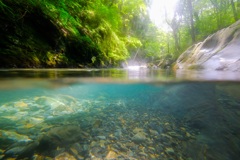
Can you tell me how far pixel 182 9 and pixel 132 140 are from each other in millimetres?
28587

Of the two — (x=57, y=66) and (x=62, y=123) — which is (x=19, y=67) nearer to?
(x=57, y=66)

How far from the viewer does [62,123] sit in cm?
193

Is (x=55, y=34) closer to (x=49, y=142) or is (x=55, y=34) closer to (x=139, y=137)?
(x=49, y=142)

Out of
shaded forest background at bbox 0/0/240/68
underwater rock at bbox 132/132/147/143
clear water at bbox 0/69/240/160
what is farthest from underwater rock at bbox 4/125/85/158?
shaded forest background at bbox 0/0/240/68

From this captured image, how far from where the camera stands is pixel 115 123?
2039 millimetres

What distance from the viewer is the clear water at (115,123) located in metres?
1.40

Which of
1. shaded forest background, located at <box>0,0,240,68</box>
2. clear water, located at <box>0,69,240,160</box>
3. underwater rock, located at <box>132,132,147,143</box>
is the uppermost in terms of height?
shaded forest background, located at <box>0,0,240,68</box>

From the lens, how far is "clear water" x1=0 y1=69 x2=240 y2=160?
1.40 metres

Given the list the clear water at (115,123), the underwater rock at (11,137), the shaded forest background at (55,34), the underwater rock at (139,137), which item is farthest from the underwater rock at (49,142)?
the shaded forest background at (55,34)

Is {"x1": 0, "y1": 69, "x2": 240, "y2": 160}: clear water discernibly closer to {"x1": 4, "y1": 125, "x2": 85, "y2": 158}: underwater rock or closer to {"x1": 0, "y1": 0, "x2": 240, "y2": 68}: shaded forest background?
{"x1": 4, "y1": 125, "x2": 85, "y2": 158}: underwater rock

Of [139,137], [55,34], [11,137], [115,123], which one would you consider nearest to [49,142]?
[11,137]

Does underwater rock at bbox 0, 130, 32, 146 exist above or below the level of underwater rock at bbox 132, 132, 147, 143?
above

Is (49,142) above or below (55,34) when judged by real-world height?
below

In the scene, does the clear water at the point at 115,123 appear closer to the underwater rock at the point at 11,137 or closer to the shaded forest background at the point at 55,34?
the underwater rock at the point at 11,137
